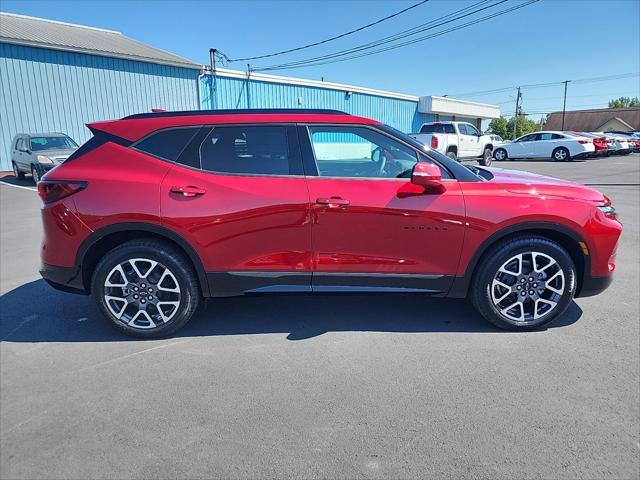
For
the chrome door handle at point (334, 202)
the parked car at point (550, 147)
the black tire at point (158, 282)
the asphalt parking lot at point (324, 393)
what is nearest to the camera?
the asphalt parking lot at point (324, 393)

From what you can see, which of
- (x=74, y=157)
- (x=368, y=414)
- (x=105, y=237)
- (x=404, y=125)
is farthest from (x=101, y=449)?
(x=404, y=125)

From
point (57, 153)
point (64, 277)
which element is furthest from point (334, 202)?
point (57, 153)

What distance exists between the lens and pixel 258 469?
2.13 meters

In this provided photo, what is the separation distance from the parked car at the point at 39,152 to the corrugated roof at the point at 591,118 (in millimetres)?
79585

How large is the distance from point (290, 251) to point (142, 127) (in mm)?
1602

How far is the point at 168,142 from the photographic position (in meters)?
3.42

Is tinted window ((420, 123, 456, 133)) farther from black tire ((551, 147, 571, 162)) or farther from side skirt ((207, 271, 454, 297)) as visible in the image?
side skirt ((207, 271, 454, 297))

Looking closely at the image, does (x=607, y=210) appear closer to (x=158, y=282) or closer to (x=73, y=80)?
(x=158, y=282)

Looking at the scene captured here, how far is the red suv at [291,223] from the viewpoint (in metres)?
3.30

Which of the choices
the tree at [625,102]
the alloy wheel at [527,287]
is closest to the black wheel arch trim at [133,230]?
the alloy wheel at [527,287]

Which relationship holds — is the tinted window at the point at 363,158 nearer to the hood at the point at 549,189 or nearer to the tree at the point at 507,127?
the hood at the point at 549,189

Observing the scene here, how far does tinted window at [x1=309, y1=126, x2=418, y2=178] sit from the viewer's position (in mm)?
3426

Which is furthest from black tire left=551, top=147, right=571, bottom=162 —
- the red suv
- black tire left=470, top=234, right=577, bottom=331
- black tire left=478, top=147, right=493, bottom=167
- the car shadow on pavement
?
black tire left=470, top=234, right=577, bottom=331

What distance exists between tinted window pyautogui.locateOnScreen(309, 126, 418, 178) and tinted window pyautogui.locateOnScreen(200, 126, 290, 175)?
28 cm
